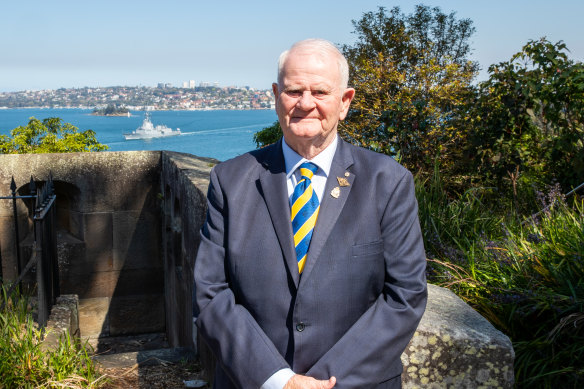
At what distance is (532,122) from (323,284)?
476 centimetres

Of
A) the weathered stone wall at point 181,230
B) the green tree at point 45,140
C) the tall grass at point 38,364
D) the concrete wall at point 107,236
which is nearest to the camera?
the tall grass at point 38,364

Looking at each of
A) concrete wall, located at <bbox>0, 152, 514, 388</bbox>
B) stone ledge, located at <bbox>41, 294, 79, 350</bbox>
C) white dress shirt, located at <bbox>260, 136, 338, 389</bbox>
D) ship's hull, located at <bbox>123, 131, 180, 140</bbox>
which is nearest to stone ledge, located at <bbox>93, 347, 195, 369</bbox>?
stone ledge, located at <bbox>41, 294, 79, 350</bbox>

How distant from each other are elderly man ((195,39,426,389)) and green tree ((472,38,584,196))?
367cm

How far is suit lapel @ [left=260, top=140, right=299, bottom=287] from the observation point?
6.01 feet

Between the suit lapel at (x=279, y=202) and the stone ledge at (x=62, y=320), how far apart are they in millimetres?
2430

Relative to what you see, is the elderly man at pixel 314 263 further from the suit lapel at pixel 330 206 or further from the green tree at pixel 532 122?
the green tree at pixel 532 122

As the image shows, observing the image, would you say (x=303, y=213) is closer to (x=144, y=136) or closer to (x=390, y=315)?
(x=390, y=315)

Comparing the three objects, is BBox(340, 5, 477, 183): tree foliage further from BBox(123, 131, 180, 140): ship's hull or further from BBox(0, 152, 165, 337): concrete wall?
BBox(123, 131, 180, 140): ship's hull

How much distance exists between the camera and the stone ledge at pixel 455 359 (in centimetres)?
210

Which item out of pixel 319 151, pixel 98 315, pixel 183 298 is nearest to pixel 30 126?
pixel 98 315

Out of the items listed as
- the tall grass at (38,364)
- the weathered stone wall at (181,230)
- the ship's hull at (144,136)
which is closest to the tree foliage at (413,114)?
the weathered stone wall at (181,230)

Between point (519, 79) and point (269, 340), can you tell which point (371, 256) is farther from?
point (519, 79)

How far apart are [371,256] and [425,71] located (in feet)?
22.2

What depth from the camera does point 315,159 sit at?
1952mm
